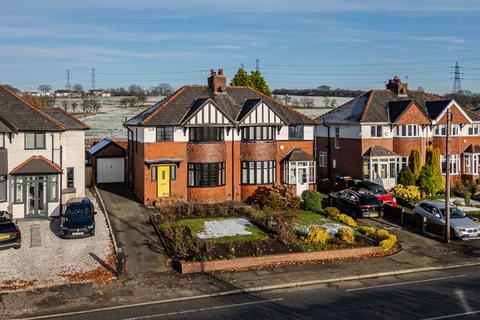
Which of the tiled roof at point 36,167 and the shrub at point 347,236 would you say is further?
the tiled roof at point 36,167

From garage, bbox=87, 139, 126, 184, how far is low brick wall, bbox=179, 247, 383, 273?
2215 centimetres

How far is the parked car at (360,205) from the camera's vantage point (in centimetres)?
3052

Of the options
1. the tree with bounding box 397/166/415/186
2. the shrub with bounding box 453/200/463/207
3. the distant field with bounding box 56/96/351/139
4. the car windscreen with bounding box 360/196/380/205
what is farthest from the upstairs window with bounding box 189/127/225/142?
the distant field with bounding box 56/96/351/139

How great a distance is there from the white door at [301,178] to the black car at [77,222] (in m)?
15.1

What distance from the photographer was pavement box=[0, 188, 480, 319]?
17344 millimetres

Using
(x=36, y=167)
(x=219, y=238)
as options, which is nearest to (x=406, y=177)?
(x=219, y=238)

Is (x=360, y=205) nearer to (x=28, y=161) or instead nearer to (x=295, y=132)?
(x=295, y=132)

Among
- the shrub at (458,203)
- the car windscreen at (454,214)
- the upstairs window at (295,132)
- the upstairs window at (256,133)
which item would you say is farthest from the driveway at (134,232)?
the shrub at (458,203)

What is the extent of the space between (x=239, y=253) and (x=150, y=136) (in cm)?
1283

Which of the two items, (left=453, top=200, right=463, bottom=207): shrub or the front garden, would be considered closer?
the front garden

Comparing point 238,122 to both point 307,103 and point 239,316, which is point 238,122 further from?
point 307,103

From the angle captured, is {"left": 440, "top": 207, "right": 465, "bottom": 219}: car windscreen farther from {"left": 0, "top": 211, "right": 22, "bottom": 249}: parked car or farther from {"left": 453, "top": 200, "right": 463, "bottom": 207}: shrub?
{"left": 0, "top": 211, "right": 22, "bottom": 249}: parked car

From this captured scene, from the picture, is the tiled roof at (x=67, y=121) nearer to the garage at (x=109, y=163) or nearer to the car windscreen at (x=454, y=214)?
A: the garage at (x=109, y=163)

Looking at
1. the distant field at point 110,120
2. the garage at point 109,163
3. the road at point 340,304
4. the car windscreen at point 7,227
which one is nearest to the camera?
the road at point 340,304
